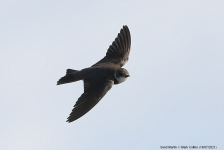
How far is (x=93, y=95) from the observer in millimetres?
9953

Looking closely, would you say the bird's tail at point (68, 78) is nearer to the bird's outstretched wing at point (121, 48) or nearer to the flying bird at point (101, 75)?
the flying bird at point (101, 75)

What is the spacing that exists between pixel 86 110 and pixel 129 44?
8.79ft

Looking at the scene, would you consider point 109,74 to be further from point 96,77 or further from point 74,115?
point 74,115

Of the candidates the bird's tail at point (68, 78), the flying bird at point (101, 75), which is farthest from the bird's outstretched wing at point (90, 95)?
the bird's tail at point (68, 78)

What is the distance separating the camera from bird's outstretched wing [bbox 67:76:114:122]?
9539mm

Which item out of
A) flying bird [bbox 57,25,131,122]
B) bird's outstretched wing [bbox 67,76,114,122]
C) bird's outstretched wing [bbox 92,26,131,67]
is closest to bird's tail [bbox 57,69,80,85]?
flying bird [bbox 57,25,131,122]

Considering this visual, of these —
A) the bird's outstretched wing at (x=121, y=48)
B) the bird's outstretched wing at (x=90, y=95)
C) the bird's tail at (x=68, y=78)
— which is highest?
the bird's outstretched wing at (x=121, y=48)

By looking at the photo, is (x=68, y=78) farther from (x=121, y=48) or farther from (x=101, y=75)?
(x=121, y=48)

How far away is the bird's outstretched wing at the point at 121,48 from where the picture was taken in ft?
37.4

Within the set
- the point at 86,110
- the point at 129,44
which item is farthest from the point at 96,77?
the point at 129,44

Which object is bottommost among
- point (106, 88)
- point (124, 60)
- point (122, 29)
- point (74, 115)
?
point (74, 115)

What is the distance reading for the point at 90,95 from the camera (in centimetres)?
995

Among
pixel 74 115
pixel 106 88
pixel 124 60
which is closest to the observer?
pixel 74 115

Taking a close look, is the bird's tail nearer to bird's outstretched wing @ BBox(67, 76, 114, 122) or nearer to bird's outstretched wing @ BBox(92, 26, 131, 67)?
bird's outstretched wing @ BBox(67, 76, 114, 122)
